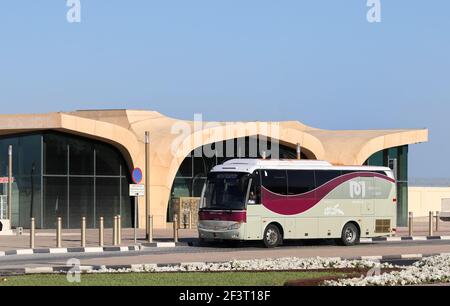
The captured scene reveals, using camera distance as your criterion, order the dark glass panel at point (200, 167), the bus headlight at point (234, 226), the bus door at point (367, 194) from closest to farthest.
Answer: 1. the bus headlight at point (234, 226)
2. the bus door at point (367, 194)
3. the dark glass panel at point (200, 167)

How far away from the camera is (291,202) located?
36844 mm

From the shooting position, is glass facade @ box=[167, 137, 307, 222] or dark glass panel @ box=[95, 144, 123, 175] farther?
glass facade @ box=[167, 137, 307, 222]

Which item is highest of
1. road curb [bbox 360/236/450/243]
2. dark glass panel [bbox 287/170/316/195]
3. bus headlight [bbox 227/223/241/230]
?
dark glass panel [bbox 287/170/316/195]

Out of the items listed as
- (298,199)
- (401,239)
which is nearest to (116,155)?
(401,239)

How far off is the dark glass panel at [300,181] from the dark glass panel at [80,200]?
52.6ft

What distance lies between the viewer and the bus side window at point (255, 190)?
35750 mm

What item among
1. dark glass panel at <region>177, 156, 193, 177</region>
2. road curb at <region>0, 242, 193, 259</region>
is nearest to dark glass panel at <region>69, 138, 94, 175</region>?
dark glass panel at <region>177, 156, 193, 177</region>

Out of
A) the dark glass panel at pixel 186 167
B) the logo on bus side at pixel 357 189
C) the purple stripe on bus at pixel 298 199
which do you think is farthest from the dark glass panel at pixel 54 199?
the logo on bus side at pixel 357 189

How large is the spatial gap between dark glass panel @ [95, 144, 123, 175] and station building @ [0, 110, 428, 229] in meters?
0.05

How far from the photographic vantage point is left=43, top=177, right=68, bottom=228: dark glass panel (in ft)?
161

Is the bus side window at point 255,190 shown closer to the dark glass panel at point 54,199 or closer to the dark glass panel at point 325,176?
the dark glass panel at point 325,176

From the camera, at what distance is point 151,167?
5194 cm

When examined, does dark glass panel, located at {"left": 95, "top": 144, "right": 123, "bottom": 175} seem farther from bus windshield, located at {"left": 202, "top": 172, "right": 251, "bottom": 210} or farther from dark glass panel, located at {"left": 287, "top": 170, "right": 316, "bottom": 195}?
dark glass panel, located at {"left": 287, "top": 170, "right": 316, "bottom": 195}
